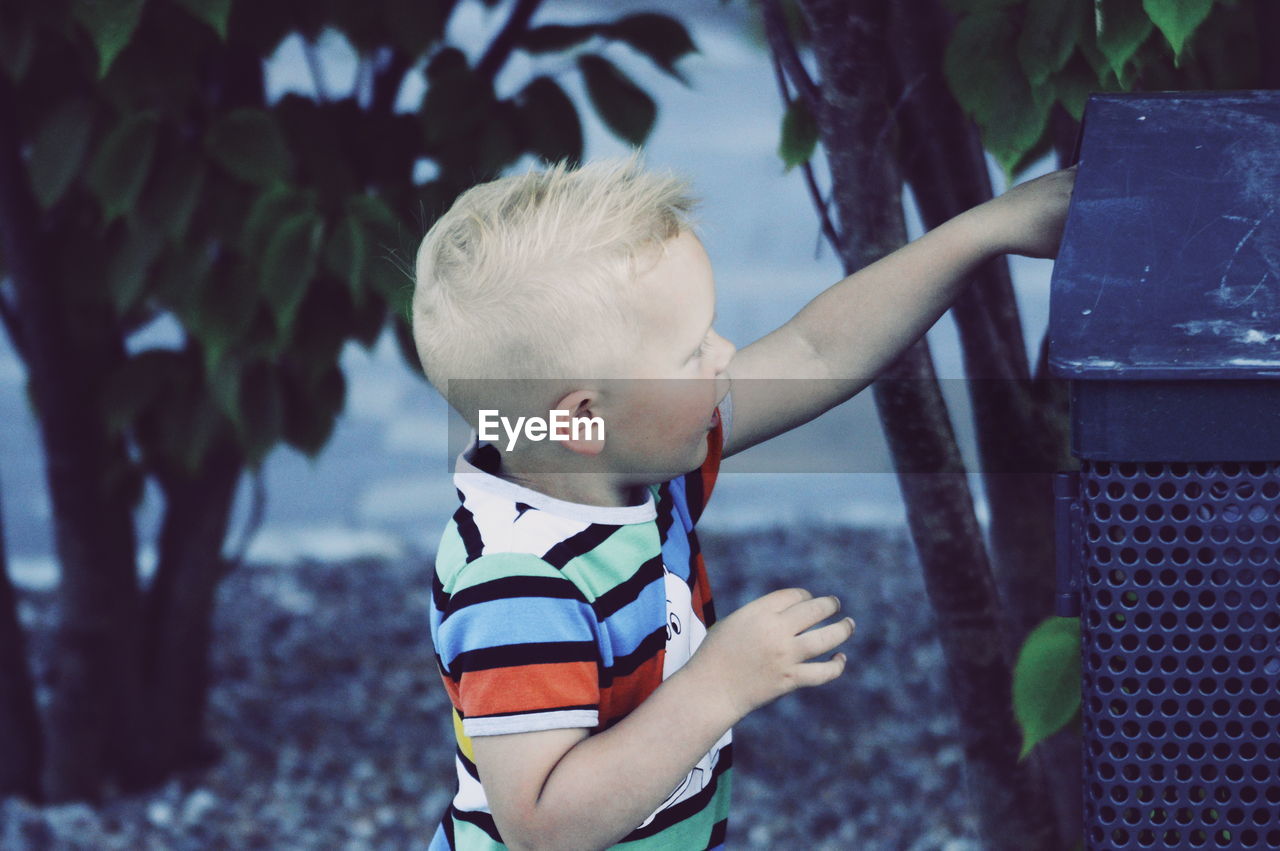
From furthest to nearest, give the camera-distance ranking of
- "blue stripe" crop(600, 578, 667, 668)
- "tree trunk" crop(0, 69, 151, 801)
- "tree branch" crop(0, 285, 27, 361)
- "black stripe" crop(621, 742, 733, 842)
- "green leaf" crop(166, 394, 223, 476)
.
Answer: "tree branch" crop(0, 285, 27, 361) < "tree trunk" crop(0, 69, 151, 801) < "green leaf" crop(166, 394, 223, 476) < "black stripe" crop(621, 742, 733, 842) < "blue stripe" crop(600, 578, 667, 668)

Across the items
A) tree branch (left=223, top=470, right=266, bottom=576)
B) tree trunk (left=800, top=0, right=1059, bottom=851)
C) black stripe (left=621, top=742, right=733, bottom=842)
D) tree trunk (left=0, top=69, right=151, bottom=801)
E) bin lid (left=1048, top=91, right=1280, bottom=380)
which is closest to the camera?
bin lid (left=1048, top=91, right=1280, bottom=380)

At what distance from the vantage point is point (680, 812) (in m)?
1.32

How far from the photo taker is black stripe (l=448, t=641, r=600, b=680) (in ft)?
3.62

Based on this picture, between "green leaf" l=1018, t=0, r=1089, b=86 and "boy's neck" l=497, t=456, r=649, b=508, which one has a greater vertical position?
"green leaf" l=1018, t=0, r=1089, b=86

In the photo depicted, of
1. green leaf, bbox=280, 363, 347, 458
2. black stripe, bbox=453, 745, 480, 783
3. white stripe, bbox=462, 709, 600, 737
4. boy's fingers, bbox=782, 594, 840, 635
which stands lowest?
green leaf, bbox=280, 363, 347, 458

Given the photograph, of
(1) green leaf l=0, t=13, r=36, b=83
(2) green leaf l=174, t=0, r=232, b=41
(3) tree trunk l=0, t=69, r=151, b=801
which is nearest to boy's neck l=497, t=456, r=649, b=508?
(2) green leaf l=174, t=0, r=232, b=41

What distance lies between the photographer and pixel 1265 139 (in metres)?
1.03

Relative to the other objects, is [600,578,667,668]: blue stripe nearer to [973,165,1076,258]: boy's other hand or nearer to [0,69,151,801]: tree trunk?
[973,165,1076,258]: boy's other hand

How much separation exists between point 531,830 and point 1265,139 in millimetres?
793

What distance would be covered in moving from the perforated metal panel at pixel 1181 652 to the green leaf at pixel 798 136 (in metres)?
0.86

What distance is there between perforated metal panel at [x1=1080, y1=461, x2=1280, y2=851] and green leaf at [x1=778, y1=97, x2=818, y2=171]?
2.84ft

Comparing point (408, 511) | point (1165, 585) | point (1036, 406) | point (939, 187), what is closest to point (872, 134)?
point (939, 187)

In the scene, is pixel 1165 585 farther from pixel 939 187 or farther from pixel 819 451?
pixel 819 451
